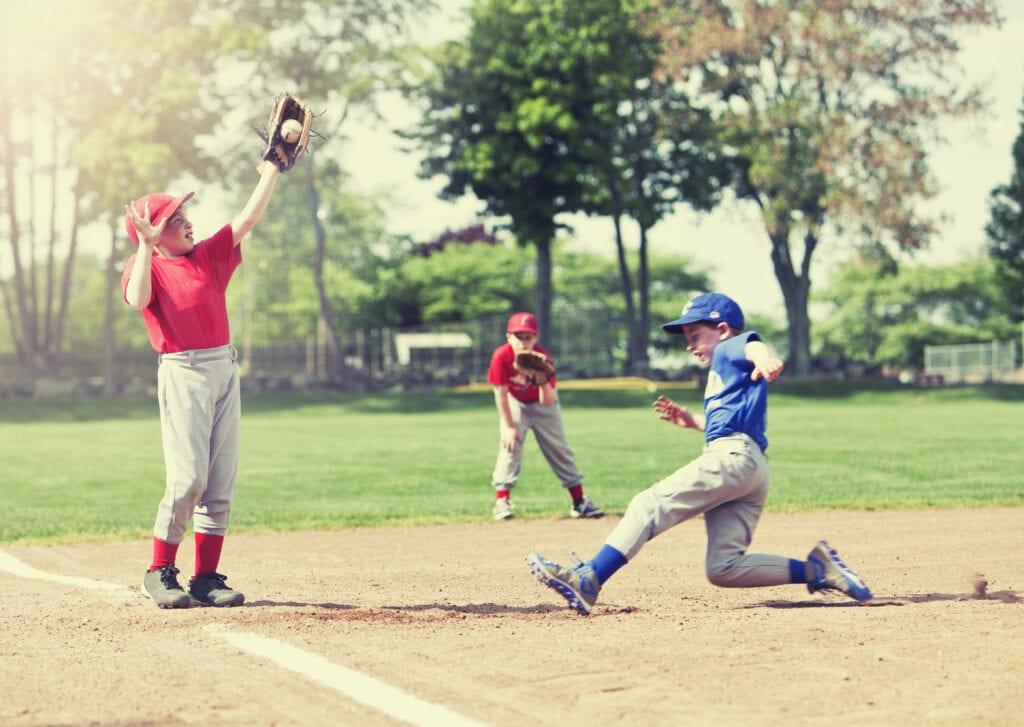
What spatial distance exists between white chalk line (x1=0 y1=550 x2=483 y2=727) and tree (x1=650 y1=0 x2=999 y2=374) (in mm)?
32438

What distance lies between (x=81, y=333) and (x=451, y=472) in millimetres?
37089

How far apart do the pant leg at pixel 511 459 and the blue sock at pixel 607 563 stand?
4876mm

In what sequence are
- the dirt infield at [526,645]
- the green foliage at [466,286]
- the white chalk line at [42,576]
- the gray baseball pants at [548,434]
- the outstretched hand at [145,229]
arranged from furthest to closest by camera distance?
the green foliage at [466,286], the gray baseball pants at [548,434], the white chalk line at [42,576], the outstretched hand at [145,229], the dirt infield at [526,645]

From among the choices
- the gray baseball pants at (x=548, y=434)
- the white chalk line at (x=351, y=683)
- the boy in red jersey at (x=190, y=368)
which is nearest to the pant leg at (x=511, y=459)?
A: the gray baseball pants at (x=548, y=434)

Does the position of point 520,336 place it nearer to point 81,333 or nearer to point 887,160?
point 887,160

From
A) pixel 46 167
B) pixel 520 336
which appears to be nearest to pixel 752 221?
pixel 46 167

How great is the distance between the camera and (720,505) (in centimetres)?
617

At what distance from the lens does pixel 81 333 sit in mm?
48781

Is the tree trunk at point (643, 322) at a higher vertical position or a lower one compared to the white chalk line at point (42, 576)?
higher

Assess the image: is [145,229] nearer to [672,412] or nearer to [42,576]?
[672,412]

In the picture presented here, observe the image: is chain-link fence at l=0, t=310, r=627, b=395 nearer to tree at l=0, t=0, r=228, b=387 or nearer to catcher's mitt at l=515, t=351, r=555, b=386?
tree at l=0, t=0, r=228, b=387

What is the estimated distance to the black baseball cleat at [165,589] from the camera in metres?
6.28

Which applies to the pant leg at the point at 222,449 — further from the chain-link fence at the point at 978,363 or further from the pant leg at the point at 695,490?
the chain-link fence at the point at 978,363

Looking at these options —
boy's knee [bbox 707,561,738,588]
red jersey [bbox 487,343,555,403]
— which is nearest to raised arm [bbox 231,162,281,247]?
boy's knee [bbox 707,561,738,588]
